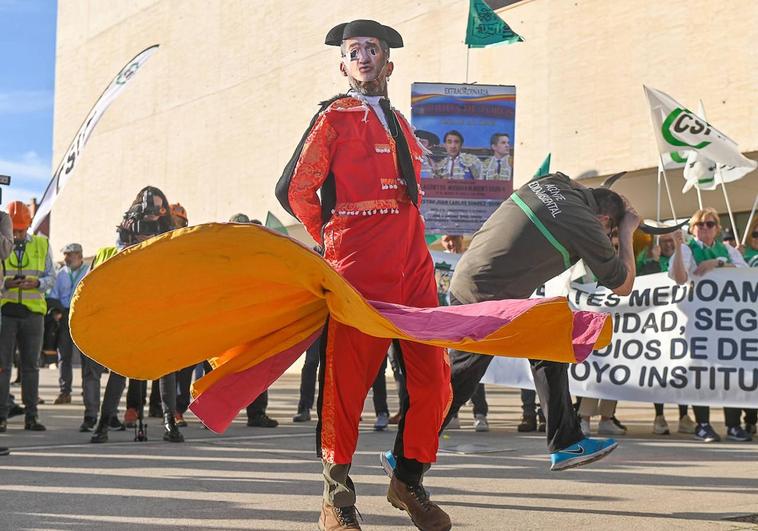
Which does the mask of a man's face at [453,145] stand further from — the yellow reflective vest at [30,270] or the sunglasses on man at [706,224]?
the yellow reflective vest at [30,270]

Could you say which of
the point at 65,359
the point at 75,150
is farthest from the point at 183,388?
the point at 75,150

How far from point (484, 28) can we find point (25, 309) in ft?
27.0

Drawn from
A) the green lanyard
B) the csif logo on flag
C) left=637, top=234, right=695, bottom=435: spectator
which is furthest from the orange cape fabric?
the csif logo on flag

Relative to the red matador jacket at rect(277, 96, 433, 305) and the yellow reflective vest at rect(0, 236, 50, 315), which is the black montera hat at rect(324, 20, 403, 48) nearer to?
the red matador jacket at rect(277, 96, 433, 305)

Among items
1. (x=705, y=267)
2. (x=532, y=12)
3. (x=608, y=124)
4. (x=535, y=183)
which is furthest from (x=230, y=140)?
(x=535, y=183)

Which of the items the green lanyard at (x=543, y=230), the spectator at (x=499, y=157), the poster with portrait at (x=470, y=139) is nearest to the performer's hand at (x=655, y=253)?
the poster with portrait at (x=470, y=139)

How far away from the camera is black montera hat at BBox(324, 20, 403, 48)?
4641 millimetres

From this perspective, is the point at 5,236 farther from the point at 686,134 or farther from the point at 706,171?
the point at 706,171

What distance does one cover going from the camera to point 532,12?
1969 centimetres

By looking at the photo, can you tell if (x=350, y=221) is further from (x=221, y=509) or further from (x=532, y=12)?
(x=532, y=12)

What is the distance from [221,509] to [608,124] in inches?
567

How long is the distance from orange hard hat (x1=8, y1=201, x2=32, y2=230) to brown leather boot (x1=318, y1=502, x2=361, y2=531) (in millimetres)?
6193

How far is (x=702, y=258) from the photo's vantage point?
965 cm

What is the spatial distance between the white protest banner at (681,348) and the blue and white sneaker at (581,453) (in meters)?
4.26
